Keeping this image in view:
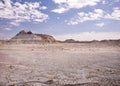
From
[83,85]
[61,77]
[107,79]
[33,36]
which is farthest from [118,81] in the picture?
[33,36]

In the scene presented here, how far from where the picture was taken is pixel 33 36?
10119 centimetres

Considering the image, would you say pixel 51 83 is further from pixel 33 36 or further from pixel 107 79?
pixel 33 36

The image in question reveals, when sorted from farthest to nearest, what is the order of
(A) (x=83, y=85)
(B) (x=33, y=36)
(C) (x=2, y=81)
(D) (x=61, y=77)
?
1. (B) (x=33, y=36)
2. (D) (x=61, y=77)
3. (C) (x=2, y=81)
4. (A) (x=83, y=85)

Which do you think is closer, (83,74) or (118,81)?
(118,81)

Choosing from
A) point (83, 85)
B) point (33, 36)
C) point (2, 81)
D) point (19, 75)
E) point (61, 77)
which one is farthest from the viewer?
point (33, 36)

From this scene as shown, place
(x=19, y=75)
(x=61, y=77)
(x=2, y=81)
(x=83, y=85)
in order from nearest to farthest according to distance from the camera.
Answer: (x=83, y=85) → (x=2, y=81) → (x=61, y=77) → (x=19, y=75)

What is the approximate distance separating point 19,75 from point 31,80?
4.79ft

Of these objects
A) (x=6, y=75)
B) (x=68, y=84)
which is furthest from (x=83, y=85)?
(x=6, y=75)

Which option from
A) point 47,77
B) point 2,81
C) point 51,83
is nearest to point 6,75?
point 2,81

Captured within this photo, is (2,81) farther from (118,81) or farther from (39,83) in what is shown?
(118,81)

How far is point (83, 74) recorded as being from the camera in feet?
35.7

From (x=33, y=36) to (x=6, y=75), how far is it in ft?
299

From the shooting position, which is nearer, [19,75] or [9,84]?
[9,84]

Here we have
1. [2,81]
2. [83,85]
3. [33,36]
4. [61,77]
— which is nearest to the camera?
[83,85]
